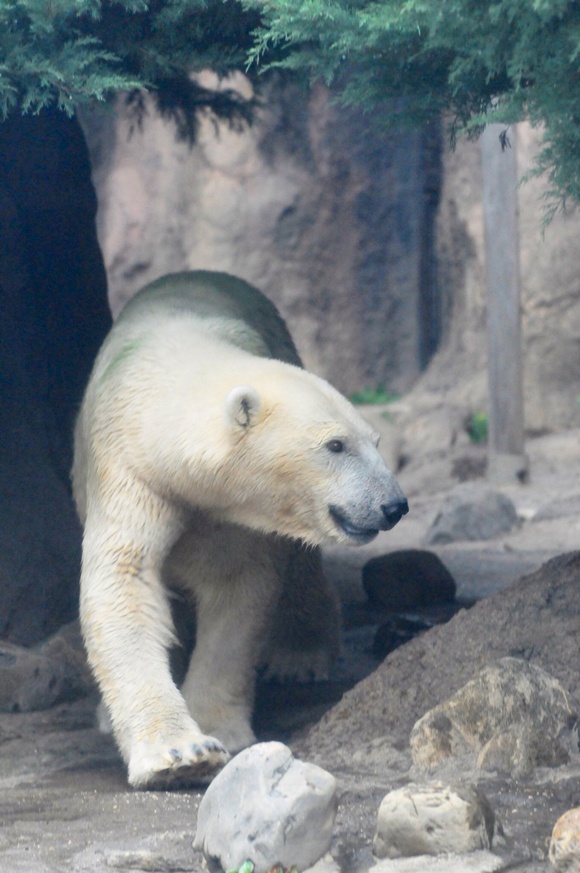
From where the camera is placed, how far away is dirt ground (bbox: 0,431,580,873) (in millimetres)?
2564

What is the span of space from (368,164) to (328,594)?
886cm

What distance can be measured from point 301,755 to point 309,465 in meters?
0.94

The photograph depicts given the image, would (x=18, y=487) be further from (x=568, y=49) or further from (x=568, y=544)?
(x=568, y=544)

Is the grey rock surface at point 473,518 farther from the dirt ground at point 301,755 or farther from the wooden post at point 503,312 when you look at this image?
the dirt ground at point 301,755

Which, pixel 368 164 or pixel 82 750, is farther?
pixel 368 164

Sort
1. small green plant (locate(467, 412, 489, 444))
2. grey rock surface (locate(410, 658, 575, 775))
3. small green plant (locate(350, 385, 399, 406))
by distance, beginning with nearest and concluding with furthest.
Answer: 1. grey rock surface (locate(410, 658, 575, 775))
2. small green plant (locate(467, 412, 489, 444))
3. small green plant (locate(350, 385, 399, 406))

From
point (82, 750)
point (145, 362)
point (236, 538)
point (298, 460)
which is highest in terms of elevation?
point (145, 362)

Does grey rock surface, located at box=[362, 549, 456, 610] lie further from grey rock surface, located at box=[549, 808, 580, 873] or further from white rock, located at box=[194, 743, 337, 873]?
grey rock surface, located at box=[549, 808, 580, 873]

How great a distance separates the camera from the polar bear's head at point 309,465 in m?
3.31

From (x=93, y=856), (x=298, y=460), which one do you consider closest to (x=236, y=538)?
(x=298, y=460)

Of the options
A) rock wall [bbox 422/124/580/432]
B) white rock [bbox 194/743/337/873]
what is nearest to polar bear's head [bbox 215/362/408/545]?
white rock [bbox 194/743/337/873]

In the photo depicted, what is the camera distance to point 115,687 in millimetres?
3371

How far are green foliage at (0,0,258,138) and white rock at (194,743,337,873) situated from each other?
206 centimetres

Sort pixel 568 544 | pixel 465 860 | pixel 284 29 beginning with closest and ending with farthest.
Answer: pixel 465 860, pixel 284 29, pixel 568 544
